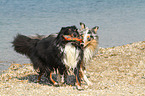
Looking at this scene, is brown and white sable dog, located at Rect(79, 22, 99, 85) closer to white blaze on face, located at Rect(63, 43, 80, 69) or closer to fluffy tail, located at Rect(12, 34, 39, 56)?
white blaze on face, located at Rect(63, 43, 80, 69)

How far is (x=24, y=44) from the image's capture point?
7102 millimetres

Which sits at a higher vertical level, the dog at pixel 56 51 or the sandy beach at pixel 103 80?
the dog at pixel 56 51

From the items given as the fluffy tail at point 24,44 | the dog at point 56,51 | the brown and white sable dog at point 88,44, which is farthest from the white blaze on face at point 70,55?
the fluffy tail at point 24,44

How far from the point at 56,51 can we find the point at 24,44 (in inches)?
57.7

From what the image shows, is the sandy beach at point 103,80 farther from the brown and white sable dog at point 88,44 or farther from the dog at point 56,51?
the brown and white sable dog at point 88,44

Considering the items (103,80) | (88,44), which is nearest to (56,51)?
(88,44)

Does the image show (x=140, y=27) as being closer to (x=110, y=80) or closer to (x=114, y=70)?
(x=114, y=70)

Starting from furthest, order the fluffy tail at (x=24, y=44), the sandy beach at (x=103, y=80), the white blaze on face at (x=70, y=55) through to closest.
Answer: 1. the fluffy tail at (x=24, y=44)
2. the white blaze on face at (x=70, y=55)
3. the sandy beach at (x=103, y=80)

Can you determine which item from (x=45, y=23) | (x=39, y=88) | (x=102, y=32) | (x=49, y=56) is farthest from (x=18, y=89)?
(x=45, y=23)

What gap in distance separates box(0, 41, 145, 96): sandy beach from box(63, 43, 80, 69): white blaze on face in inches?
24.3

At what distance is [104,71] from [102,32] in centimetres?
814

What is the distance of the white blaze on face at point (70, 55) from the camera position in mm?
5777

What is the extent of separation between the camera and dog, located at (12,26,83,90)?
5.79m

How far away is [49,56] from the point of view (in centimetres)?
628
